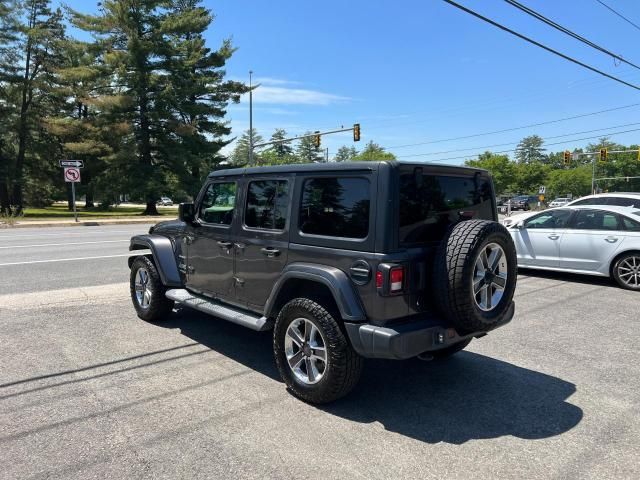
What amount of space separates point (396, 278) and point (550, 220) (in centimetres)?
738

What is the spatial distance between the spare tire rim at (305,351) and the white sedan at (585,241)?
23.3 ft

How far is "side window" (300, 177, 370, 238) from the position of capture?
3631 mm

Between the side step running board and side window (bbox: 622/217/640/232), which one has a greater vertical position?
side window (bbox: 622/217/640/232)

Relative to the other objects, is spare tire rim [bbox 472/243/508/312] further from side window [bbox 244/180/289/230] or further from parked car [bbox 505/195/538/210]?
parked car [bbox 505/195/538/210]

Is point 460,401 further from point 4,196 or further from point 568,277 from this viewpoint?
point 4,196

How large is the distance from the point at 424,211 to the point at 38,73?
43816 millimetres

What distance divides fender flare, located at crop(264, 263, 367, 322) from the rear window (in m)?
0.53

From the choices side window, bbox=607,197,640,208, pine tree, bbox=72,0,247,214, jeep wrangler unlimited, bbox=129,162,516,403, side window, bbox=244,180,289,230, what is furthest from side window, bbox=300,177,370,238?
pine tree, bbox=72,0,247,214

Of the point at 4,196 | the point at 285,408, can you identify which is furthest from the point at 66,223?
the point at 285,408

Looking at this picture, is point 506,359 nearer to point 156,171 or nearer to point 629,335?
point 629,335

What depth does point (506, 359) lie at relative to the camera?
4.88 m

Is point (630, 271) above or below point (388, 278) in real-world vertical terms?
below

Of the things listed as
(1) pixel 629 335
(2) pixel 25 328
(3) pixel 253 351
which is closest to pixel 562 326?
(1) pixel 629 335

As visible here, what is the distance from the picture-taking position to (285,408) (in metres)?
3.71
